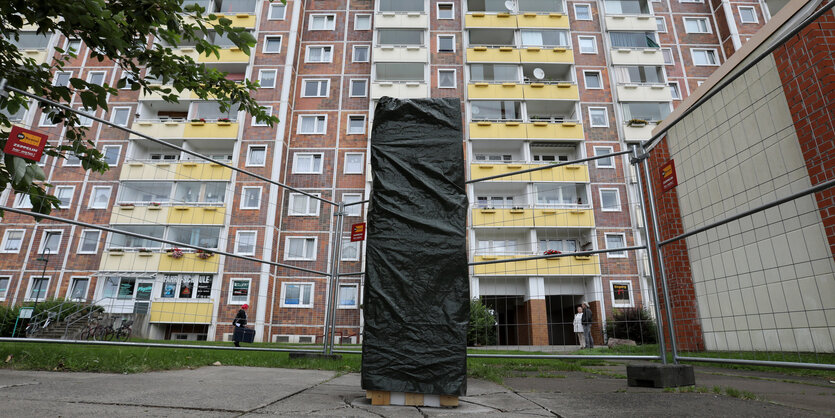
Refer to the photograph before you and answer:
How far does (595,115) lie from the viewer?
89.8 feet

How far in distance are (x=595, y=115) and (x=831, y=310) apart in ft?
86.3

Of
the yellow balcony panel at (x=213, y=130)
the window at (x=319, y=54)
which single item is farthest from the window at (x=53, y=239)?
the window at (x=319, y=54)

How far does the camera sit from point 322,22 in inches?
1184

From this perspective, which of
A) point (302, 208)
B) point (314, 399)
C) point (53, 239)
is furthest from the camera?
point (302, 208)

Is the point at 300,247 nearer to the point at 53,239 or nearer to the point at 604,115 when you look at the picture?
the point at 53,239

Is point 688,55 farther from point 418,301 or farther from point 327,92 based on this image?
point 418,301

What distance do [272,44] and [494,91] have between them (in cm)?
1460

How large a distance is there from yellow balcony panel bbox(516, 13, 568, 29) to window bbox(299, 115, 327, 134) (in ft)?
46.8

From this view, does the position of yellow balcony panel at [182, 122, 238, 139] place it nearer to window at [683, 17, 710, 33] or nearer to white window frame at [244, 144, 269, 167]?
white window frame at [244, 144, 269, 167]

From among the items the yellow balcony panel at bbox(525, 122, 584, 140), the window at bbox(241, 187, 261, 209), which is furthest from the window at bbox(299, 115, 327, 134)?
the yellow balcony panel at bbox(525, 122, 584, 140)

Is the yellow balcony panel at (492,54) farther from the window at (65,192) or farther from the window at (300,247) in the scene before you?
the window at (65,192)

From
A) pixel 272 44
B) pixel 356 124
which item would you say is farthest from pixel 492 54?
pixel 272 44

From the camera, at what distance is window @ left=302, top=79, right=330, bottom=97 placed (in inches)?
1115

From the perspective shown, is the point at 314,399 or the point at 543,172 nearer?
the point at 314,399
